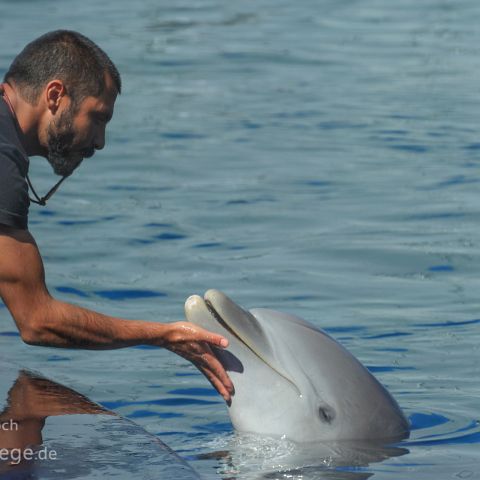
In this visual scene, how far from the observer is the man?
6000 millimetres

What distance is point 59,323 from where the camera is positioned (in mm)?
6117

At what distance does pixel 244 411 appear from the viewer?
6.62 metres

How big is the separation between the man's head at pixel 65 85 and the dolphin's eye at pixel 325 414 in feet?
5.45

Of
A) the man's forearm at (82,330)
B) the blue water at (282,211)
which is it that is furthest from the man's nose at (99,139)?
the blue water at (282,211)

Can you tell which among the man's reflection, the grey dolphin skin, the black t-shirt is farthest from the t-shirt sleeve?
the grey dolphin skin

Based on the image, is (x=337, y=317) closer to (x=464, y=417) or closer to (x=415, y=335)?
(x=415, y=335)

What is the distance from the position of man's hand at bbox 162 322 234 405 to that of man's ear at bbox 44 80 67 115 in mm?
1128

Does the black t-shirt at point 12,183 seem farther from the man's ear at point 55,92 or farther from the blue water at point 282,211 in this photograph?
the blue water at point 282,211

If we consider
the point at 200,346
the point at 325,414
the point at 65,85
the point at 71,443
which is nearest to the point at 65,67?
the point at 65,85

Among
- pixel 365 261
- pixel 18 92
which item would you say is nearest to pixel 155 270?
pixel 365 261

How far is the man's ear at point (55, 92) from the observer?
6.33 meters

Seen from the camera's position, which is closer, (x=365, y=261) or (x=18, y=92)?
(x=18, y=92)

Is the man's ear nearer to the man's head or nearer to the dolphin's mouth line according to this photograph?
the man's head

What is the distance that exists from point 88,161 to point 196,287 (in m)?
4.69
